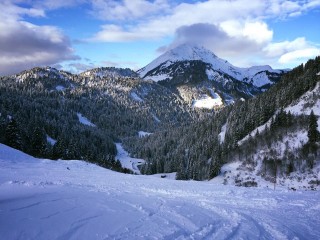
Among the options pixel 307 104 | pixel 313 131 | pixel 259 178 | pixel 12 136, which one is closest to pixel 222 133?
pixel 307 104

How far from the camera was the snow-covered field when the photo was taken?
13.8 metres

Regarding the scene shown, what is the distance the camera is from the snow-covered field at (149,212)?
543 inches

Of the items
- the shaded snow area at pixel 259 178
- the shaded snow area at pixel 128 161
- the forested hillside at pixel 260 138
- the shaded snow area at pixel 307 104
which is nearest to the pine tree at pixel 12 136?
the shaded snow area at pixel 259 178

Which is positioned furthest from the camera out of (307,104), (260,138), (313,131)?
(260,138)

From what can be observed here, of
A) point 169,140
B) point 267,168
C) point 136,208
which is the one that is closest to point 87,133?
point 169,140

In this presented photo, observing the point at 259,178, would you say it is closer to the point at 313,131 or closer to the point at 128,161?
the point at 313,131

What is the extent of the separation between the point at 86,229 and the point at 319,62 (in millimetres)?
113576

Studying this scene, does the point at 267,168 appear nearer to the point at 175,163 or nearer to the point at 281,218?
the point at 175,163

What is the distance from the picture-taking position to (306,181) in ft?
221

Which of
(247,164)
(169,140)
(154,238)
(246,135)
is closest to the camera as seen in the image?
(154,238)

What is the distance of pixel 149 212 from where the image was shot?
1780 centimetres

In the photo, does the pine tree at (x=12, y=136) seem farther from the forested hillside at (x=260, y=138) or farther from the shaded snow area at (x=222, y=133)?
the shaded snow area at (x=222, y=133)

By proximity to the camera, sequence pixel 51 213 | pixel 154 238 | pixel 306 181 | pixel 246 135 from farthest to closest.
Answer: pixel 246 135 → pixel 306 181 → pixel 51 213 → pixel 154 238

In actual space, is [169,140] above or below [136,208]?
above
